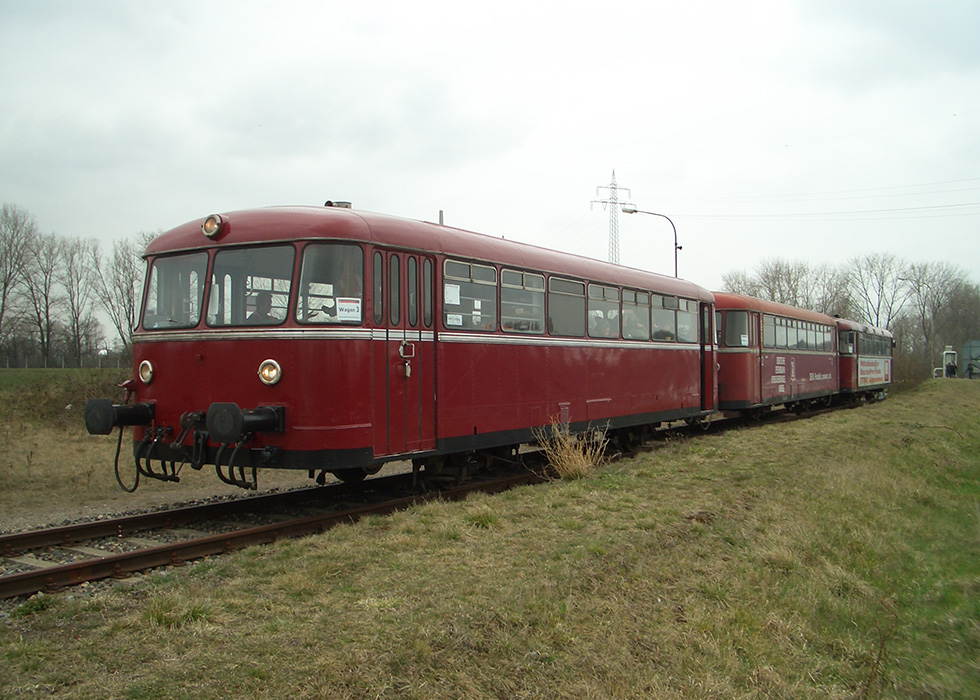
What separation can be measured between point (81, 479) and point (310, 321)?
242 inches

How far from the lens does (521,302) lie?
9.61 metres

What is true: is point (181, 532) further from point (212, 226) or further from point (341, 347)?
point (212, 226)

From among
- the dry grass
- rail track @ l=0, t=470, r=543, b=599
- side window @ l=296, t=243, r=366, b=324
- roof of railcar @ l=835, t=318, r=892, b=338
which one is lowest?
rail track @ l=0, t=470, r=543, b=599

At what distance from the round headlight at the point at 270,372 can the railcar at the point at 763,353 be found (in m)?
12.6

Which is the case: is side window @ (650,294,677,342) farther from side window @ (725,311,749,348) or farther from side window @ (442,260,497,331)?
side window @ (442,260,497,331)

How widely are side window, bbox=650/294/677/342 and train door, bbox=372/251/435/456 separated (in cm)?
609

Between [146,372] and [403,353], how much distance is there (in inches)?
104

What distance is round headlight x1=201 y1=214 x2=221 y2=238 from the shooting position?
751 centimetres

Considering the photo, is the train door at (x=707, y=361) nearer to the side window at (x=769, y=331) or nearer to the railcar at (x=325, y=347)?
the side window at (x=769, y=331)

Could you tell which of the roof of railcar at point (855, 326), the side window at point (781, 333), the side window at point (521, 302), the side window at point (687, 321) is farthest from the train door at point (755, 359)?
the roof of railcar at point (855, 326)

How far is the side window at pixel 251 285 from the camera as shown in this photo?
7.19m

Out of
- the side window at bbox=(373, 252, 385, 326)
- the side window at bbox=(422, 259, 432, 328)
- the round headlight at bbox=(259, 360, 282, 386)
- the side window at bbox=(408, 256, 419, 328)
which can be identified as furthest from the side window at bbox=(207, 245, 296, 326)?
the side window at bbox=(422, 259, 432, 328)

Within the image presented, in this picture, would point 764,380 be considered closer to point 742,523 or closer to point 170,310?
point 742,523

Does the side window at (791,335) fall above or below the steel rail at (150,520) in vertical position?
above
